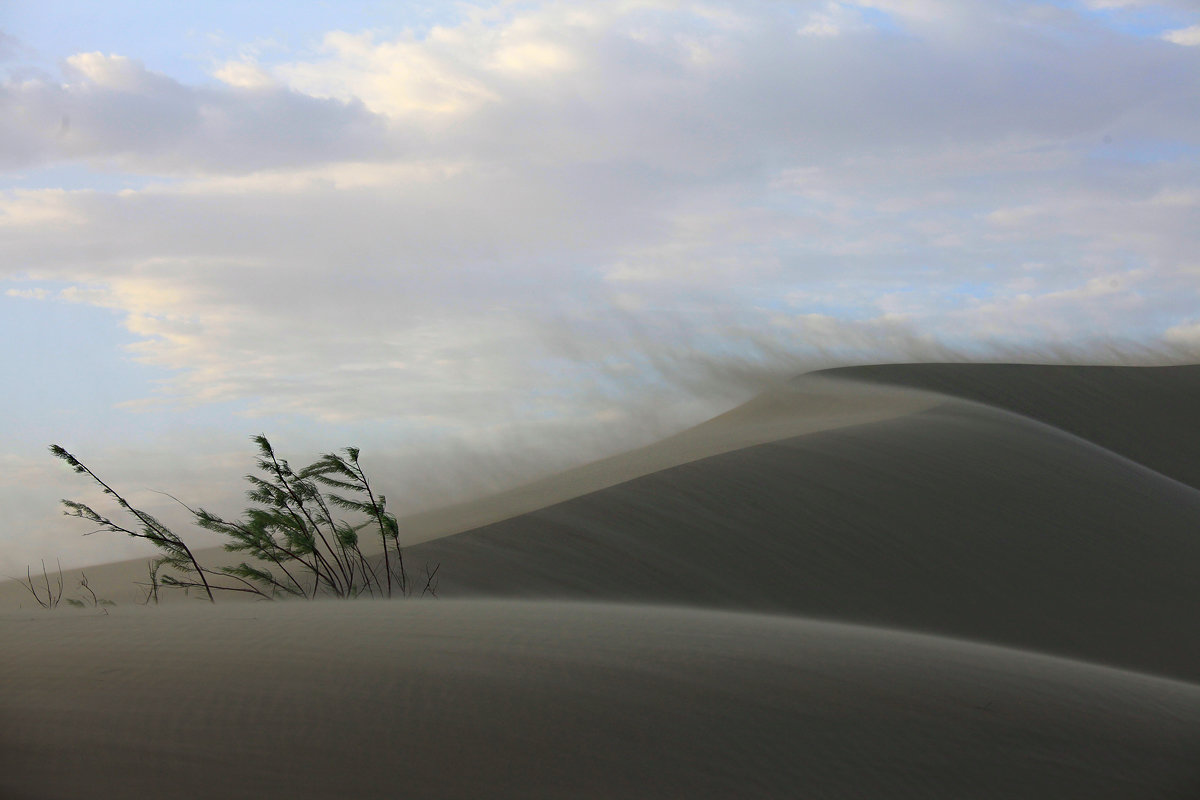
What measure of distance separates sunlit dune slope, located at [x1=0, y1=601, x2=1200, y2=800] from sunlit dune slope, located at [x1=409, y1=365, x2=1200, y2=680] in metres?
2.90

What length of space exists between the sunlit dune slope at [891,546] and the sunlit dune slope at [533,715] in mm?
2899

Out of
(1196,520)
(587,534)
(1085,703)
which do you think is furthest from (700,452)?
(1085,703)

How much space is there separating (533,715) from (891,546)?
6.09 m

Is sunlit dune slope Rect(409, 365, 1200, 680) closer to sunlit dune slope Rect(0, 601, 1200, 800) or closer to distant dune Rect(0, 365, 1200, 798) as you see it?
distant dune Rect(0, 365, 1200, 798)

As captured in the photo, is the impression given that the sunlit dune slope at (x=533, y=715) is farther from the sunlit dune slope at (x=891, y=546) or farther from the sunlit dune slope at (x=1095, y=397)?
the sunlit dune slope at (x=1095, y=397)

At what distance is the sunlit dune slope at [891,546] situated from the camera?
7.18 m

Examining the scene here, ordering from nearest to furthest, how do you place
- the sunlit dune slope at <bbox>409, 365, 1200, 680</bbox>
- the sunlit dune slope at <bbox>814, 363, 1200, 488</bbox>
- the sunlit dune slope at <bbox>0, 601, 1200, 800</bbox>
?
the sunlit dune slope at <bbox>0, 601, 1200, 800</bbox>, the sunlit dune slope at <bbox>409, 365, 1200, 680</bbox>, the sunlit dune slope at <bbox>814, 363, 1200, 488</bbox>

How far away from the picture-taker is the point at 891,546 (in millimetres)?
8422

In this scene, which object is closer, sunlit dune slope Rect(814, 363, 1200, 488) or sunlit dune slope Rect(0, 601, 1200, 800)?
sunlit dune slope Rect(0, 601, 1200, 800)

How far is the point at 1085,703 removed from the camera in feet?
11.4

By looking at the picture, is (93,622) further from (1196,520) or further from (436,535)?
(1196,520)

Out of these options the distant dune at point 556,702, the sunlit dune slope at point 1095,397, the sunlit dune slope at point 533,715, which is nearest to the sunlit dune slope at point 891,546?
the distant dune at point 556,702

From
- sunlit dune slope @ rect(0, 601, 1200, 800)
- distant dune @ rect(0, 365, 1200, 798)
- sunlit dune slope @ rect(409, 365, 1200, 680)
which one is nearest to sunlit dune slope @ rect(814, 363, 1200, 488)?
sunlit dune slope @ rect(409, 365, 1200, 680)

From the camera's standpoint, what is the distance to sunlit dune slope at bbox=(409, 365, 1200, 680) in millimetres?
7184
